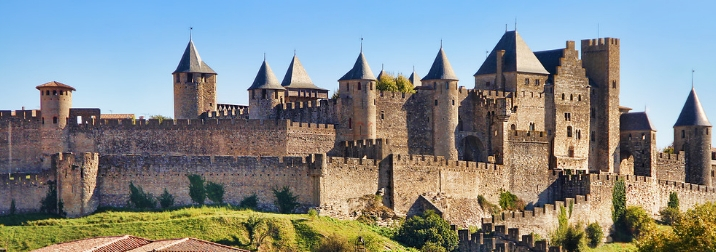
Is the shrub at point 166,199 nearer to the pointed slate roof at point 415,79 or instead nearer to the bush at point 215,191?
the bush at point 215,191

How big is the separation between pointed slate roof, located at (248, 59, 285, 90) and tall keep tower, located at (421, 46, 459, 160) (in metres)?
7.70

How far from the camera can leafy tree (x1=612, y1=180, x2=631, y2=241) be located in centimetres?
7875

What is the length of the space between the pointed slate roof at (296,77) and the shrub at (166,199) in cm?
1592

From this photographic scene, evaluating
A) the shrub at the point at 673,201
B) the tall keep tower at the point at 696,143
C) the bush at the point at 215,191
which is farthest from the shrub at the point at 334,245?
the tall keep tower at the point at 696,143

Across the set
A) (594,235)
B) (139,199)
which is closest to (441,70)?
(594,235)

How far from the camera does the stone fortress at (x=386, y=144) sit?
68.8m

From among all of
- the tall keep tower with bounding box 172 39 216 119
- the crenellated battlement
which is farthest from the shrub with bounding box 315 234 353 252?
the crenellated battlement

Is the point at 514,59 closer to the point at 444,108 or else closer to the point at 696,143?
the point at 444,108

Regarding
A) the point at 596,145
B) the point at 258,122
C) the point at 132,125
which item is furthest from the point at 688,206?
the point at 132,125

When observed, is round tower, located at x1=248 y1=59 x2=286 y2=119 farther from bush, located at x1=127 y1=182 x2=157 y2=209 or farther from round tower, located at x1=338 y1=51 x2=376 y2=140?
bush, located at x1=127 y1=182 x2=157 y2=209

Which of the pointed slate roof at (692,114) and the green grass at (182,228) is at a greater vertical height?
the pointed slate roof at (692,114)

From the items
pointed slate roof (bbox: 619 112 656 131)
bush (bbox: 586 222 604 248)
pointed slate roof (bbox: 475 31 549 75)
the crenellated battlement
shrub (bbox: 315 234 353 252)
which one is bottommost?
bush (bbox: 586 222 604 248)

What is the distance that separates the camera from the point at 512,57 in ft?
266

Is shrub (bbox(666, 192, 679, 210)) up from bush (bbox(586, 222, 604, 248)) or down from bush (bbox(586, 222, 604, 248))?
up
